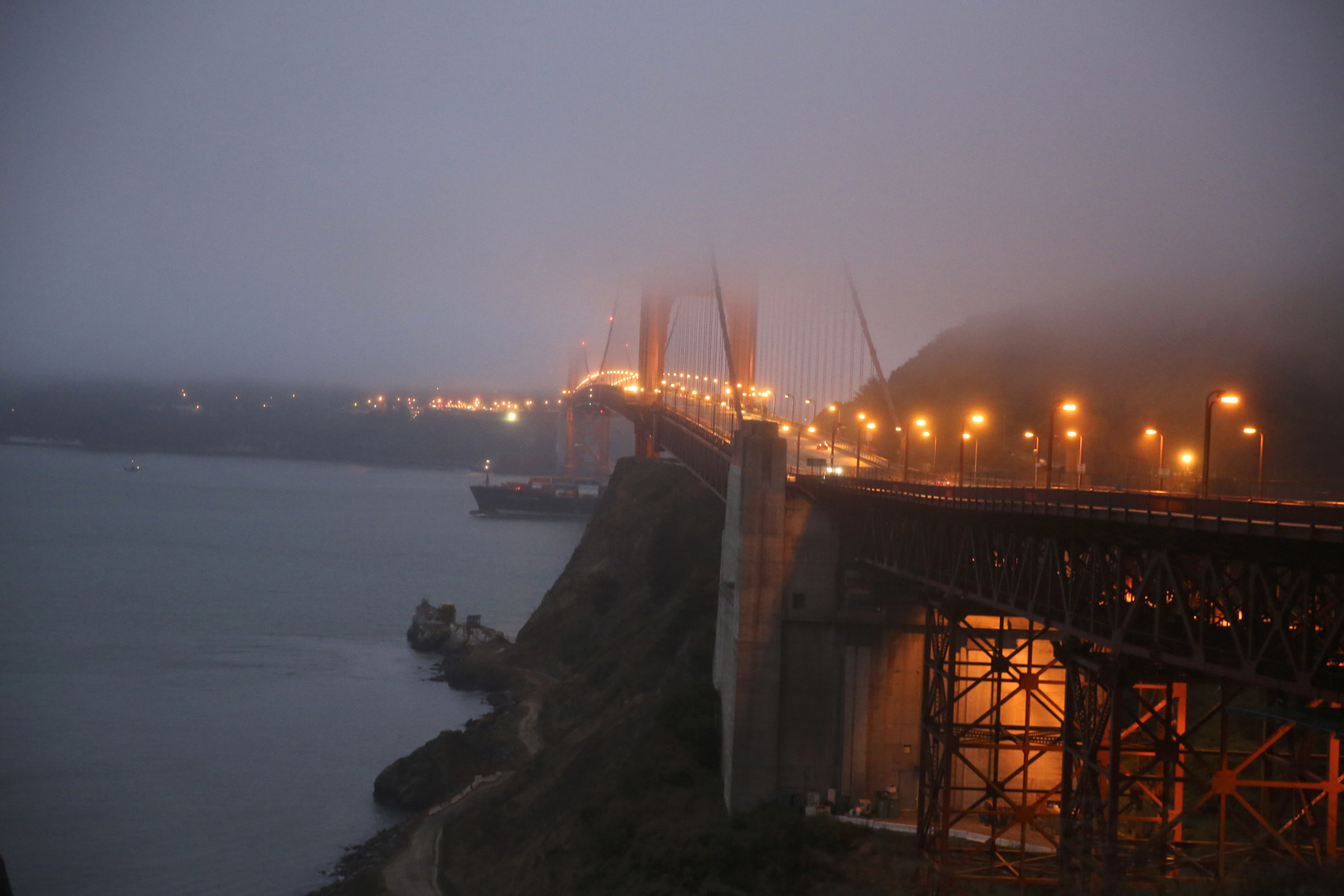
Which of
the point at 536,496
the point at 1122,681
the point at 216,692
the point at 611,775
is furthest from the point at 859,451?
the point at 536,496

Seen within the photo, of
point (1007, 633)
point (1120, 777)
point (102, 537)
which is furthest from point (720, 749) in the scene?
point (102, 537)

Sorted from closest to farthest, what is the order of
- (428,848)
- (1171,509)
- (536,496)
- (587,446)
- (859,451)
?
(1171,509)
(859,451)
(428,848)
(536,496)
(587,446)

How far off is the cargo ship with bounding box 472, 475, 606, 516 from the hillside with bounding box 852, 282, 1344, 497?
65125mm

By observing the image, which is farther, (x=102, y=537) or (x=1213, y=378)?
(x=102, y=537)

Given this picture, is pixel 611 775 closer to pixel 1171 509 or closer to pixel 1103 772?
pixel 1103 772

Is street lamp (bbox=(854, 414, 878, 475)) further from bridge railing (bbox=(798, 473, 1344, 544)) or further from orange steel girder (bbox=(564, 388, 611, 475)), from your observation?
orange steel girder (bbox=(564, 388, 611, 475))

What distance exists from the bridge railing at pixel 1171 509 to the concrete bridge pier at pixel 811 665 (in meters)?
5.44

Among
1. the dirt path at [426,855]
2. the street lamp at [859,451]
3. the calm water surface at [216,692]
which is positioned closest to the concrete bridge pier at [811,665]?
the street lamp at [859,451]

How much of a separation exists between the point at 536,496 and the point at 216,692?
7972cm

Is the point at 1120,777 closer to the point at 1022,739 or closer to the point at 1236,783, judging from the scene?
the point at 1236,783

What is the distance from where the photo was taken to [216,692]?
43469 mm

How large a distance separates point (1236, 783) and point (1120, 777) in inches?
45.4

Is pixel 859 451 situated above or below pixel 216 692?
above

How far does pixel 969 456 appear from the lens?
4109 cm
